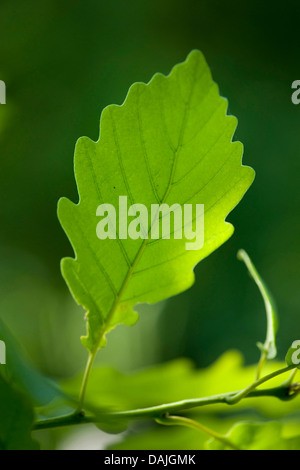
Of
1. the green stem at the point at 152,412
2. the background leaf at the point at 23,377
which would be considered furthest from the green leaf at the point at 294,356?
the background leaf at the point at 23,377

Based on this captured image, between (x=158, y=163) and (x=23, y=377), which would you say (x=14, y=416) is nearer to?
(x=23, y=377)

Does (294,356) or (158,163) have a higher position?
(158,163)

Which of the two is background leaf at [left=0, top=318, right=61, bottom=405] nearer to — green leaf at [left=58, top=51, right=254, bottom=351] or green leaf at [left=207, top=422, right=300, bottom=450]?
green leaf at [left=58, top=51, right=254, bottom=351]

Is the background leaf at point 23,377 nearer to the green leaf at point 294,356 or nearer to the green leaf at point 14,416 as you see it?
the green leaf at point 14,416

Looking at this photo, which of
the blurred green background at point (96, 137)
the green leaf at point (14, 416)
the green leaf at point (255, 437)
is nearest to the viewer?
the green leaf at point (14, 416)

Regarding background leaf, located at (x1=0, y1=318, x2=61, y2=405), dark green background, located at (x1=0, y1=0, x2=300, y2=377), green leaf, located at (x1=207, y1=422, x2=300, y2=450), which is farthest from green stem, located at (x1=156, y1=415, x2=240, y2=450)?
dark green background, located at (x1=0, y1=0, x2=300, y2=377)

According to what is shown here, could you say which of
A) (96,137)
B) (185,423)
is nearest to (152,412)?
(185,423)
